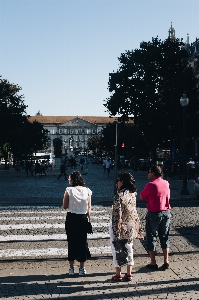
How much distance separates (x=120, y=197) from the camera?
770 centimetres

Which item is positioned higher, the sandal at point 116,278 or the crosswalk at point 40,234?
the sandal at point 116,278

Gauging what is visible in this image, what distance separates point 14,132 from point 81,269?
163ft

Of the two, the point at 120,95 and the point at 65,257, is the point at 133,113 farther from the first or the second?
the point at 65,257

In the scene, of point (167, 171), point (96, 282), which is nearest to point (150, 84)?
point (167, 171)

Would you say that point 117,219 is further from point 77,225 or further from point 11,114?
point 11,114

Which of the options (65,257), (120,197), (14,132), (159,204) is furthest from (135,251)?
(14,132)

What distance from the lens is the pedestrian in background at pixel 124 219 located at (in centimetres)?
768

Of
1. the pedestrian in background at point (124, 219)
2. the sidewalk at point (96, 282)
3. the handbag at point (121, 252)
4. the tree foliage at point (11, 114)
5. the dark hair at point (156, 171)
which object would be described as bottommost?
the sidewalk at point (96, 282)

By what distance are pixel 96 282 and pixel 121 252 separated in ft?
1.81

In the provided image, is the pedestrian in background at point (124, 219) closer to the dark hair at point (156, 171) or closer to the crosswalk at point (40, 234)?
the dark hair at point (156, 171)

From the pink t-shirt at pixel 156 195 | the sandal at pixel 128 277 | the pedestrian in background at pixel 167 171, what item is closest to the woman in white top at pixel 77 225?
the sandal at pixel 128 277

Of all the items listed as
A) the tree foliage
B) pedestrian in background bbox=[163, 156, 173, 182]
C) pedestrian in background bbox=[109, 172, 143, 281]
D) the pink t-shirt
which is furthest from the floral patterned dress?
the tree foliage

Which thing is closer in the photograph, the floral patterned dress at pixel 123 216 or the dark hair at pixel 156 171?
the floral patterned dress at pixel 123 216

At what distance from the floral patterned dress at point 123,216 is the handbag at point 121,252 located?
0.25 feet
